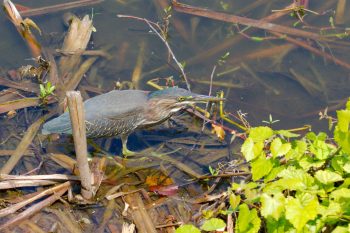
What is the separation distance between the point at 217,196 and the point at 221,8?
325cm

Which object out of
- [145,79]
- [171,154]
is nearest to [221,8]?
[145,79]

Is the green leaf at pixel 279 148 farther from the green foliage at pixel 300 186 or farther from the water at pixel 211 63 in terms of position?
the water at pixel 211 63

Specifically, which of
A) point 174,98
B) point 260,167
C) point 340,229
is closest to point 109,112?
point 174,98

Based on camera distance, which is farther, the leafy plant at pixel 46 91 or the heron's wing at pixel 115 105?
the leafy plant at pixel 46 91

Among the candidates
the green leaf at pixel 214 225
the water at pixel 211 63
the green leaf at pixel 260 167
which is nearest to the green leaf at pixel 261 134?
the green leaf at pixel 260 167

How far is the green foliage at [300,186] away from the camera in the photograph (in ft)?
11.3

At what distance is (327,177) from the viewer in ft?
12.3

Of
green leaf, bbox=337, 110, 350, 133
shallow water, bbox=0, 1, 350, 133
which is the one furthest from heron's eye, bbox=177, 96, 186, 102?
green leaf, bbox=337, 110, 350, 133

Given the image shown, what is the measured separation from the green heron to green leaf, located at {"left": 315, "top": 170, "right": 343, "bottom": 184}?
2.07 m

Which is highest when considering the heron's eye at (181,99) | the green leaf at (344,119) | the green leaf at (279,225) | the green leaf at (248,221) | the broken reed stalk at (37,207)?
the green leaf at (344,119)

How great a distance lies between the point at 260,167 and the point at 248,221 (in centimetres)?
38

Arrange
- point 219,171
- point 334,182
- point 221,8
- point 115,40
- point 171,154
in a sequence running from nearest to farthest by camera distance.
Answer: point 334,182
point 219,171
point 171,154
point 115,40
point 221,8

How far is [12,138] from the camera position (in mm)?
5789

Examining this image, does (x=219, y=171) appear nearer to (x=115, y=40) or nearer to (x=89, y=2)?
(x=115, y=40)
